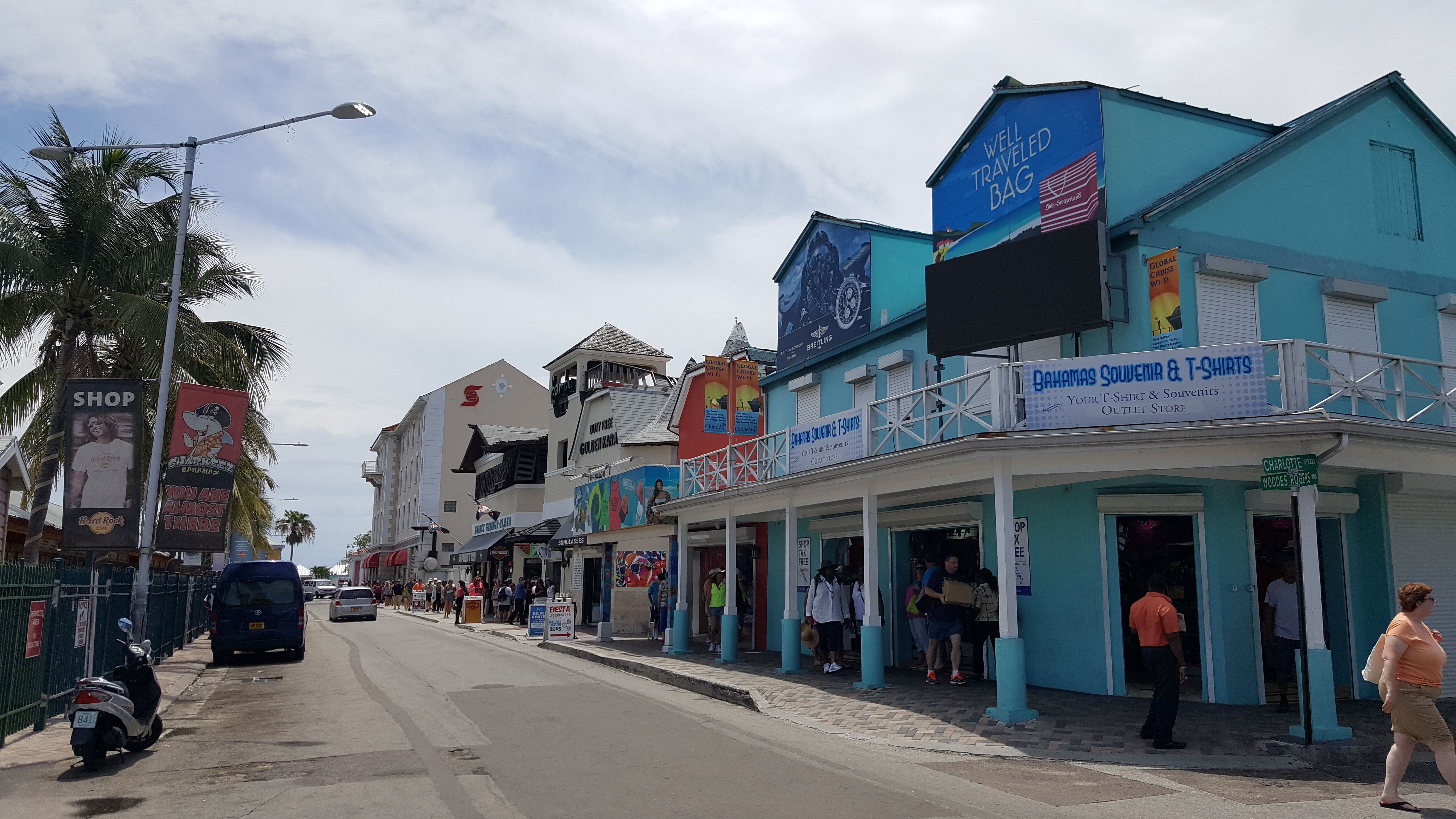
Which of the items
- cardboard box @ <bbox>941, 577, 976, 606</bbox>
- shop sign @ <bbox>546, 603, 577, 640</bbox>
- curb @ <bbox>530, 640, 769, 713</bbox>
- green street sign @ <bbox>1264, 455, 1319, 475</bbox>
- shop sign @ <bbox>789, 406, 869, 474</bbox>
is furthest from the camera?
shop sign @ <bbox>546, 603, 577, 640</bbox>

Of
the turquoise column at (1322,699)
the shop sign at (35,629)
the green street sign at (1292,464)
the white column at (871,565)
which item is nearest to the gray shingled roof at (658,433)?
the white column at (871,565)

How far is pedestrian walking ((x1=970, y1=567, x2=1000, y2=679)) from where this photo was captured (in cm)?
1363

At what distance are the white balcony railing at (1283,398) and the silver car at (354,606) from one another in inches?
997

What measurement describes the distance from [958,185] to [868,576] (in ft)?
24.2

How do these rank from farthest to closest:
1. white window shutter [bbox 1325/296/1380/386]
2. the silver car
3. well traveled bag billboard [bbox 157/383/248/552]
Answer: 1. the silver car
2. well traveled bag billboard [bbox 157/383/248/552]
3. white window shutter [bbox 1325/296/1380/386]

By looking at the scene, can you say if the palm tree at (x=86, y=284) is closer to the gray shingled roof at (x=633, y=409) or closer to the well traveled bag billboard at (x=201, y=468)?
the well traveled bag billboard at (x=201, y=468)

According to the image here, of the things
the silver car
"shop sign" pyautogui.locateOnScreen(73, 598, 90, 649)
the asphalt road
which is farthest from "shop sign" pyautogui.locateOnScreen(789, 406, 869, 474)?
the silver car

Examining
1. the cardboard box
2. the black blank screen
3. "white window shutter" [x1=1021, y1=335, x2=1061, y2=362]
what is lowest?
the cardboard box

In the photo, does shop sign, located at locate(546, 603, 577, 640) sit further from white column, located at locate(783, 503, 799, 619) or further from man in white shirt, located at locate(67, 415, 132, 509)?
man in white shirt, located at locate(67, 415, 132, 509)

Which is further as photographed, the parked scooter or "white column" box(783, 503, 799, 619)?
"white column" box(783, 503, 799, 619)

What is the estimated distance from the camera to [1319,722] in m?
9.58

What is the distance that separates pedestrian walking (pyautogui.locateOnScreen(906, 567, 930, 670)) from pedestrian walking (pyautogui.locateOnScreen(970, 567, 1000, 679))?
830 mm

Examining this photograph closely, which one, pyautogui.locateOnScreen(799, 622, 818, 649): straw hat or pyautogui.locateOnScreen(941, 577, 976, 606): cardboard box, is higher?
pyautogui.locateOnScreen(941, 577, 976, 606): cardboard box

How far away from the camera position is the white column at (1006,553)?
1107 cm
